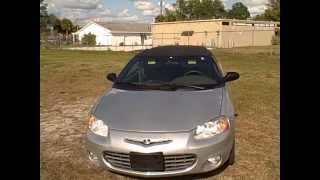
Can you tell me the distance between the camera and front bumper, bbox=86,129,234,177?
3846 mm

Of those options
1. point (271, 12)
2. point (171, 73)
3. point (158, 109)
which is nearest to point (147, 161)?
point (158, 109)

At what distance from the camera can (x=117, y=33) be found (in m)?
60.3

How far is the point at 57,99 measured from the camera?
9695 millimetres

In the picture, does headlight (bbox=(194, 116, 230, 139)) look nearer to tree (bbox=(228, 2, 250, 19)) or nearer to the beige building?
the beige building

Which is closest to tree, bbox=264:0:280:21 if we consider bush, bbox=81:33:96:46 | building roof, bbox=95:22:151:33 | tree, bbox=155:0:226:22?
tree, bbox=155:0:226:22

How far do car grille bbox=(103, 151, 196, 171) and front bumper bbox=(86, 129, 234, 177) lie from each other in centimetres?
3

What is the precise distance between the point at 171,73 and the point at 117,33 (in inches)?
2210

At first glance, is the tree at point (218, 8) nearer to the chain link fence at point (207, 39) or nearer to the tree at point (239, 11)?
the tree at point (239, 11)

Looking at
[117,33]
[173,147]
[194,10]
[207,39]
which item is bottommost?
[173,147]

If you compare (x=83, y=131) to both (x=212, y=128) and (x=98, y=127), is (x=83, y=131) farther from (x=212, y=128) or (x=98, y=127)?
(x=212, y=128)

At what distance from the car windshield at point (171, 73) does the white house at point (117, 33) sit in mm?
52580
